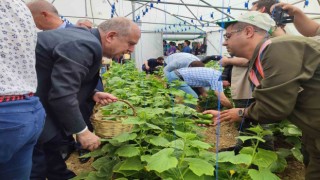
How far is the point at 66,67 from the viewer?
1.49 meters

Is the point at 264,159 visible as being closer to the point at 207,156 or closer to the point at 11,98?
the point at 207,156

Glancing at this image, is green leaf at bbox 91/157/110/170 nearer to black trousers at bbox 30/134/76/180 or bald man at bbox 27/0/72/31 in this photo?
black trousers at bbox 30/134/76/180

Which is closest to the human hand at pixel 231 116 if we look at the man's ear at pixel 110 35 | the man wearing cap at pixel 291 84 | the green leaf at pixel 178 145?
the man wearing cap at pixel 291 84

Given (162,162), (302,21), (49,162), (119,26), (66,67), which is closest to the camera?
(162,162)

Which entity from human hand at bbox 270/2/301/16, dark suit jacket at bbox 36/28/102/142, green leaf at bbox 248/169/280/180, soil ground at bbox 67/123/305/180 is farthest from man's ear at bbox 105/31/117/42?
soil ground at bbox 67/123/305/180

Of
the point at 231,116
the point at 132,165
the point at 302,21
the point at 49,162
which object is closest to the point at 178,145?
the point at 132,165

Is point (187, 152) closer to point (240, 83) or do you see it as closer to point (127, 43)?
point (127, 43)

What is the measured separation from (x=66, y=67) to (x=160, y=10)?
9.97m

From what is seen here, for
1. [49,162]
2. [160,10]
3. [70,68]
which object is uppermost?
[70,68]

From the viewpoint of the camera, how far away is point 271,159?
1657 mm

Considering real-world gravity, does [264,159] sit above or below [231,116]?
below

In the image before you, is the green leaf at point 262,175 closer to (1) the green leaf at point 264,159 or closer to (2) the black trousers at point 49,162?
(1) the green leaf at point 264,159

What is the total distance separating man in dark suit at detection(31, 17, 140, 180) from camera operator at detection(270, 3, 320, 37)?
1404 mm

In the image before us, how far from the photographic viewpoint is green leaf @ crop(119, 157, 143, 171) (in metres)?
1.70
